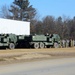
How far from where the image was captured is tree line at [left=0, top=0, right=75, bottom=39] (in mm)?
106287

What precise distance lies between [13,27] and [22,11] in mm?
55842

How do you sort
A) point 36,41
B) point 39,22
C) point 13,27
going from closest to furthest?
point 36,41 → point 13,27 → point 39,22

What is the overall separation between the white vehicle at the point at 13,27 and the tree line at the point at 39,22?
130ft

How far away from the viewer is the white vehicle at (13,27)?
187 feet

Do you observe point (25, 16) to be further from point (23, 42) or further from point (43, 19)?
point (23, 42)

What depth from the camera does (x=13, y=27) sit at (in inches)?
2345

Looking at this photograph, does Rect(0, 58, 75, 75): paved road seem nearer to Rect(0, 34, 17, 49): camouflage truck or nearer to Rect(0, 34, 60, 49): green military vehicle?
Rect(0, 34, 17, 49): camouflage truck

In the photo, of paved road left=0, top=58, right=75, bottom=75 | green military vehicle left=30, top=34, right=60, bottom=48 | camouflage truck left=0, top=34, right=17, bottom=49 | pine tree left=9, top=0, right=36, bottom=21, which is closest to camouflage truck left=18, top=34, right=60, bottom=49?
green military vehicle left=30, top=34, right=60, bottom=48

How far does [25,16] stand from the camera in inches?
4478

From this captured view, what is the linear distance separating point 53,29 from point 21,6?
54.1ft

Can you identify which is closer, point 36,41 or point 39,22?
point 36,41

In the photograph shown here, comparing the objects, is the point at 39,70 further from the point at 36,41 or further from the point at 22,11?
the point at 22,11

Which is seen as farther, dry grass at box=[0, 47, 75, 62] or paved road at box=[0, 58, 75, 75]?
dry grass at box=[0, 47, 75, 62]

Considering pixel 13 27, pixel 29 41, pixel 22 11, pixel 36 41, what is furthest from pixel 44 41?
pixel 22 11
